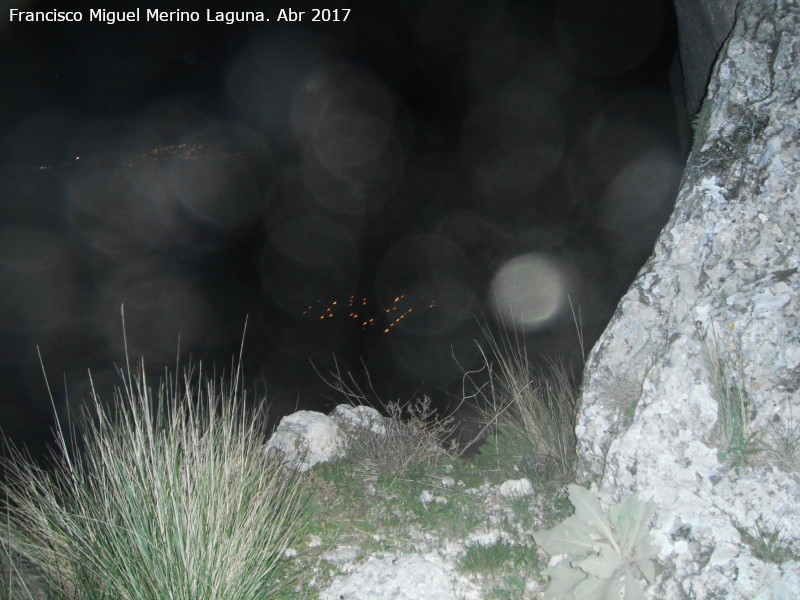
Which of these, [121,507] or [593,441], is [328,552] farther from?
[593,441]

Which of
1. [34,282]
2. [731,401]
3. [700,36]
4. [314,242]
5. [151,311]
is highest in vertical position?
[700,36]

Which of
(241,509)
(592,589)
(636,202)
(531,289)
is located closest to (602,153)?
(636,202)

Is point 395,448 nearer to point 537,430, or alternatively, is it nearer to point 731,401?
point 537,430

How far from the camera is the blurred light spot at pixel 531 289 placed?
1439 centimetres

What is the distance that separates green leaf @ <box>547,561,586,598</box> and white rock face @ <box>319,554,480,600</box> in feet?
1.37

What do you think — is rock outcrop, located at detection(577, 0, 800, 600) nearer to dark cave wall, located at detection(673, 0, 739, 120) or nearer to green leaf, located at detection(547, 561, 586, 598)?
green leaf, located at detection(547, 561, 586, 598)

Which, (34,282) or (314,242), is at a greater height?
(314,242)

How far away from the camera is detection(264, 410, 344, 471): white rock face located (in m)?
3.74

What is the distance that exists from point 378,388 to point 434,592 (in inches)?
354

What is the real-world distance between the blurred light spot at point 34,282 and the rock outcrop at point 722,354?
1871 cm

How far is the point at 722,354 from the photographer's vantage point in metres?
2.41

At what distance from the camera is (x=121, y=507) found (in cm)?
217

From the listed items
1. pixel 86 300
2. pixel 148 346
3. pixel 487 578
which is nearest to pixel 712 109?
pixel 487 578

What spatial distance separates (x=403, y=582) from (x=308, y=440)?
5.50ft
